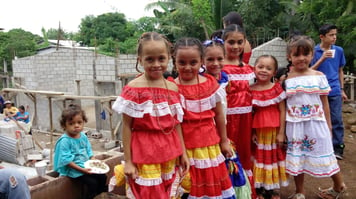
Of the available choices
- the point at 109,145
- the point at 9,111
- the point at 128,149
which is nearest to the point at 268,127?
the point at 128,149

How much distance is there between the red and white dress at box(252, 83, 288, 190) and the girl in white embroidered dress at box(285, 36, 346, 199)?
92 millimetres

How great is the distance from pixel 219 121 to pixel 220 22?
9.79 meters

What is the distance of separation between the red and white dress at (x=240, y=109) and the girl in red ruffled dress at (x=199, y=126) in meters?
0.41

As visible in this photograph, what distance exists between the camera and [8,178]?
240cm

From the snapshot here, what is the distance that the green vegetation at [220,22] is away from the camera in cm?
747

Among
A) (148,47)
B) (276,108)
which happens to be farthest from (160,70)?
(276,108)

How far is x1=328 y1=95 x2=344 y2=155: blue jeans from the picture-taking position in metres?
3.98

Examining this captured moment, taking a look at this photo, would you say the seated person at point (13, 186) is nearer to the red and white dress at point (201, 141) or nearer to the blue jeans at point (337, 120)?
the red and white dress at point (201, 141)

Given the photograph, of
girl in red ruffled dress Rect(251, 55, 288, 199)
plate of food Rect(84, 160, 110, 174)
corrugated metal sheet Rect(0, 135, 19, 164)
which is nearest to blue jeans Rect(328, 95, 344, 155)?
girl in red ruffled dress Rect(251, 55, 288, 199)

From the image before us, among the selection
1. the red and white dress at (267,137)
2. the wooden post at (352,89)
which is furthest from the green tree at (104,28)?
the red and white dress at (267,137)

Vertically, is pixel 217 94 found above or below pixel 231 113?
above

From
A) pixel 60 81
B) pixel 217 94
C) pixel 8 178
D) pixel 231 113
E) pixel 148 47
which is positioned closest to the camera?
pixel 148 47

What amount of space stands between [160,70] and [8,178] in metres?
1.49

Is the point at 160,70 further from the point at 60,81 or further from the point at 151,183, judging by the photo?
the point at 60,81
